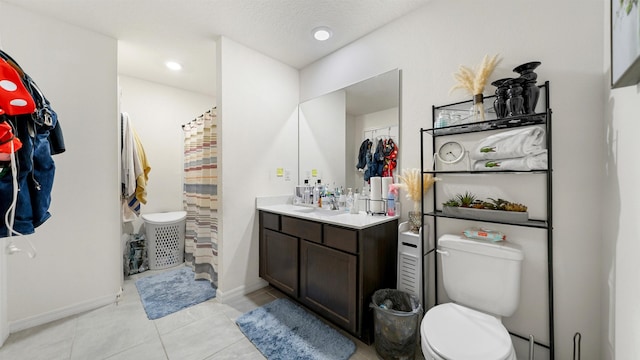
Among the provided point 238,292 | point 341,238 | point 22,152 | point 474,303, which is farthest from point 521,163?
point 238,292

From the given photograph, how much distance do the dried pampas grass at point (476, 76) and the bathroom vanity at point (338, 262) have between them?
101 cm

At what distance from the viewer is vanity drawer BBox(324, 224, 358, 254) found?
5.17 ft

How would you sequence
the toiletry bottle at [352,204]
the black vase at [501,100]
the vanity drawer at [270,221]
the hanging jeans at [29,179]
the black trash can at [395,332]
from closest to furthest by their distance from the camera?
the hanging jeans at [29,179], the black vase at [501,100], the black trash can at [395,332], the toiletry bottle at [352,204], the vanity drawer at [270,221]

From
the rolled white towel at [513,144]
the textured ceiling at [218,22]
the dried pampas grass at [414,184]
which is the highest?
the textured ceiling at [218,22]

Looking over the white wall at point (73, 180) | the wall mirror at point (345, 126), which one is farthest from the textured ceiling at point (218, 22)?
the wall mirror at point (345, 126)

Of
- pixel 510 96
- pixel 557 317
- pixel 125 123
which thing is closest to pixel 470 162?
pixel 510 96

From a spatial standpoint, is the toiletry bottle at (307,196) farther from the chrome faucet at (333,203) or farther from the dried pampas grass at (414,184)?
the dried pampas grass at (414,184)

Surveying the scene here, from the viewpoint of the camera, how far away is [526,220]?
4.11 feet

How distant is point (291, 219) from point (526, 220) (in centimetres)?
158

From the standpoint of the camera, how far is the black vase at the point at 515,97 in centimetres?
125

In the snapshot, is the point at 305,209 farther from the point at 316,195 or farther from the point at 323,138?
the point at 323,138

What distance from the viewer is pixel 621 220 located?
37.0 inches

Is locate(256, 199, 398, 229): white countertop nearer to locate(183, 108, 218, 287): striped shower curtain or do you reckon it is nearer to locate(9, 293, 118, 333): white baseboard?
locate(183, 108, 218, 287): striped shower curtain

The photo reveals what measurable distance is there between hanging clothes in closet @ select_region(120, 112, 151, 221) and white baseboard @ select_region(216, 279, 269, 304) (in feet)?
4.60
